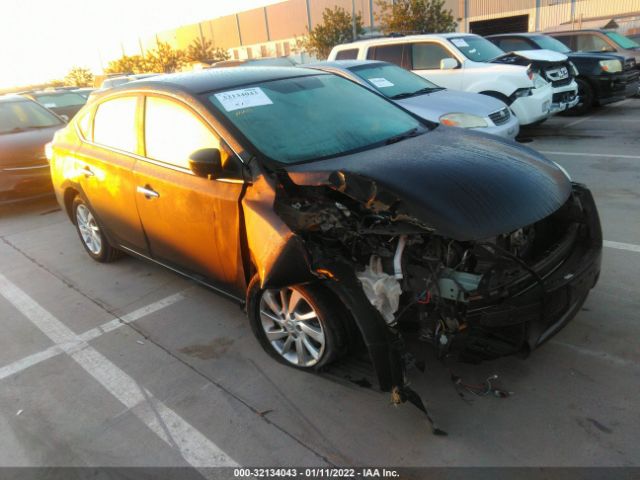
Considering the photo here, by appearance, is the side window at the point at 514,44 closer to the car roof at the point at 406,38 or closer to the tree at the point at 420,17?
the car roof at the point at 406,38

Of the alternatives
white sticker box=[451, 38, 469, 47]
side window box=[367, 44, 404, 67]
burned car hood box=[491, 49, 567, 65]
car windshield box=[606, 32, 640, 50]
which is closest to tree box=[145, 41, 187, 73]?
side window box=[367, 44, 404, 67]

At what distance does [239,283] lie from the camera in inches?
127

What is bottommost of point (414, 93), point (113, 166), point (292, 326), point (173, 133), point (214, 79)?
point (292, 326)

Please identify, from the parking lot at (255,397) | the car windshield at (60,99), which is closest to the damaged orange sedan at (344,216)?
the parking lot at (255,397)

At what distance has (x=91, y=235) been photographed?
4934 mm

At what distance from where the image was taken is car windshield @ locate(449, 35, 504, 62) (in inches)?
347

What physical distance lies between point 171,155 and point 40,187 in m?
4.53

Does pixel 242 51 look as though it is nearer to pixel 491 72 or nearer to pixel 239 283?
pixel 491 72

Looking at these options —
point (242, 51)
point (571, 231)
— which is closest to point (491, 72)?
point (571, 231)

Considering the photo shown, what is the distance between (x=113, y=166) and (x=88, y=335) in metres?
1.32

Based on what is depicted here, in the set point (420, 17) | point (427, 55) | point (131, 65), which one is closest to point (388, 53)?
point (427, 55)

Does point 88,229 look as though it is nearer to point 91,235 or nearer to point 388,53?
point 91,235

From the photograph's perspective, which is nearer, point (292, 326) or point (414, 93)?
point (292, 326)

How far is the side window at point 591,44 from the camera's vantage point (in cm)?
1177
